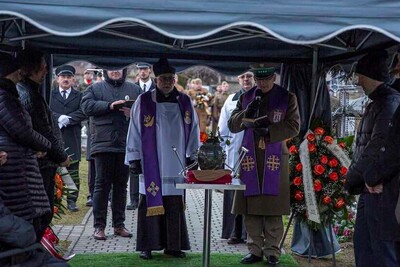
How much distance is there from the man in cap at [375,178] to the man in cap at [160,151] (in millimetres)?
2285

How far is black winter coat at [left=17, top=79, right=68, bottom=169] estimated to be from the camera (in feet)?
22.4

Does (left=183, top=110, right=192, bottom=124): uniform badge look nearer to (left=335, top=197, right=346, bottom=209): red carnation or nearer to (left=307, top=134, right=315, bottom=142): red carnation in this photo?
(left=307, top=134, right=315, bottom=142): red carnation

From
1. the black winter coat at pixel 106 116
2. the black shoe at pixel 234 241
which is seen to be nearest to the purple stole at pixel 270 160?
the black shoe at pixel 234 241

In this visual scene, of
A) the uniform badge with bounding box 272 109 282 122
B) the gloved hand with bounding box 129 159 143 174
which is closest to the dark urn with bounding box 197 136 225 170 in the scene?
the uniform badge with bounding box 272 109 282 122

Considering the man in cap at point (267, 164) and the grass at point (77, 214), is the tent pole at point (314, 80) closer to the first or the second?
the man in cap at point (267, 164)

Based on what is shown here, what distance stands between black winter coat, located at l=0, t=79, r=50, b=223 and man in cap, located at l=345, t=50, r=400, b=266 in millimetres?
2466

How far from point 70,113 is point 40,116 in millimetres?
4642

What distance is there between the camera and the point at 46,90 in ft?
27.0

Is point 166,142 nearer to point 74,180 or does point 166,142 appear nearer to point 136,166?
point 136,166

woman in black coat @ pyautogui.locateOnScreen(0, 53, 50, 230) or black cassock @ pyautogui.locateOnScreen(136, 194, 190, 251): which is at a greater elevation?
woman in black coat @ pyautogui.locateOnScreen(0, 53, 50, 230)

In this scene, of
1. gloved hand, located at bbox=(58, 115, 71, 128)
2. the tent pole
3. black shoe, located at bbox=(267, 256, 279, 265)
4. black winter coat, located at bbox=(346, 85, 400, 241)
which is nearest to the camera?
black winter coat, located at bbox=(346, 85, 400, 241)

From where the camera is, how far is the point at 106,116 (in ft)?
31.2

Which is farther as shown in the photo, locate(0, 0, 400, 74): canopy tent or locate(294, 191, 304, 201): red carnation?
locate(294, 191, 304, 201): red carnation

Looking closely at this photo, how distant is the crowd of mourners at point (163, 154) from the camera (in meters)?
5.88
